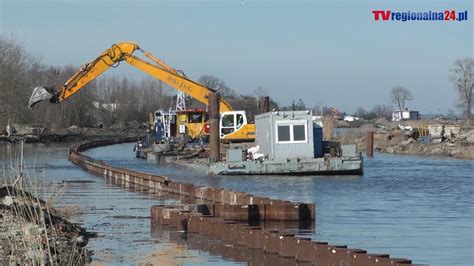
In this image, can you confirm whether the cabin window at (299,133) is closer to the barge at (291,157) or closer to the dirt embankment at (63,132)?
the barge at (291,157)

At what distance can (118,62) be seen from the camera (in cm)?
5359

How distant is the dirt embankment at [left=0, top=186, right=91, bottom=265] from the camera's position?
46.5 ft

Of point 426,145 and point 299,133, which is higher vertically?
point 299,133

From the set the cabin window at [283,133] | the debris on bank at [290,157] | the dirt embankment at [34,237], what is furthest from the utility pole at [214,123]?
the dirt embankment at [34,237]

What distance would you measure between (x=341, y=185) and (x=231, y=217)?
14615 millimetres

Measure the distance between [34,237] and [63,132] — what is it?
86.7 m

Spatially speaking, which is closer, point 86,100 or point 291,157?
point 291,157

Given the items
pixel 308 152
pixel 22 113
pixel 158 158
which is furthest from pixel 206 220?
pixel 22 113

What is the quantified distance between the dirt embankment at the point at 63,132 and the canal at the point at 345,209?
3166 centimetres

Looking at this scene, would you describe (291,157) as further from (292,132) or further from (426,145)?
(426,145)

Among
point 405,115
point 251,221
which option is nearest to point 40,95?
point 251,221

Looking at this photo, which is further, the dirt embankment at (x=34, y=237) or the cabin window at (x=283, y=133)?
the cabin window at (x=283, y=133)

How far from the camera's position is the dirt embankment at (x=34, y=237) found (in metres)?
14.2

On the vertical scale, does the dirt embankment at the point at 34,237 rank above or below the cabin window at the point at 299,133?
below
